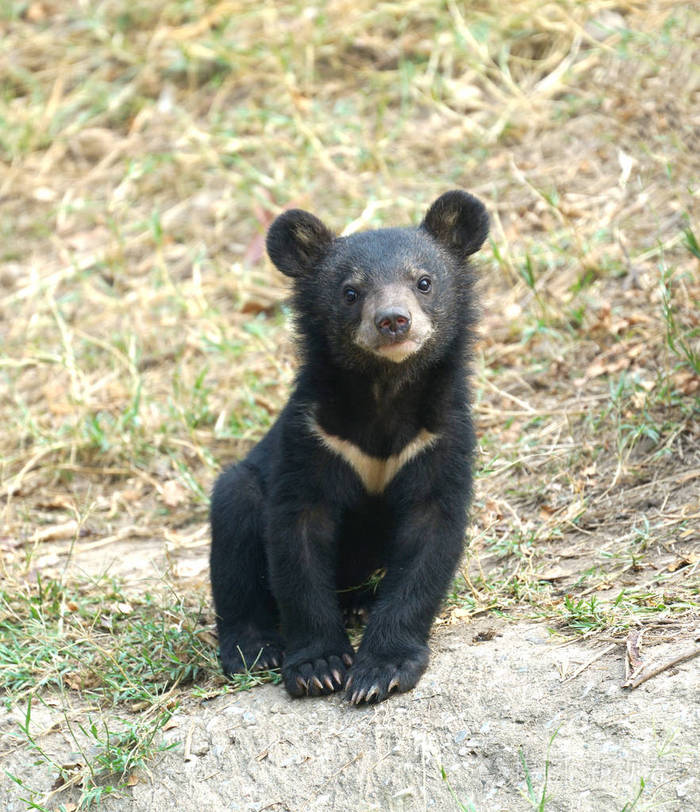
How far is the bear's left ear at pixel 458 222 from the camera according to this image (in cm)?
496

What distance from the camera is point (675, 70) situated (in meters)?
8.83

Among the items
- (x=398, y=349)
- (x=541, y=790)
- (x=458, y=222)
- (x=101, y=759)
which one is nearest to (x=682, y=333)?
(x=458, y=222)

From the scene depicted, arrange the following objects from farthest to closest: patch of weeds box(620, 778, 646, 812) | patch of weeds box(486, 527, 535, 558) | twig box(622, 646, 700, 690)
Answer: patch of weeds box(486, 527, 535, 558), twig box(622, 646, 700, 690), patch of weeds box(620, 778, 646, 812)

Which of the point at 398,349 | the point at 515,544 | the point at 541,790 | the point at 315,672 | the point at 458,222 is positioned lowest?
the point at 515,544

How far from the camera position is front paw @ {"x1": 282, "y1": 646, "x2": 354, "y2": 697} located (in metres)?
4.38

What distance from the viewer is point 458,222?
16.5 feet

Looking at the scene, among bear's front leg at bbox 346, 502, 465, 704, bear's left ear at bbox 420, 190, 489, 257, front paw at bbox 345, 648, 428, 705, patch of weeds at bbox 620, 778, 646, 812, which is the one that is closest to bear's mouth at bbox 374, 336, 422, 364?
bear's front leg at bbox 346, 502, 465, 704

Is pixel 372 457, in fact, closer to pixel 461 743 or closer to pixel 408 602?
pixel 408 602

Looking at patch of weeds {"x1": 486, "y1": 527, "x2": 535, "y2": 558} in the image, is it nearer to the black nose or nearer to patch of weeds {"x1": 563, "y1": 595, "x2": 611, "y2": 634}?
patch of weeds {"x1": 563, "y1": 595, "x2": 611, "y2": 634}

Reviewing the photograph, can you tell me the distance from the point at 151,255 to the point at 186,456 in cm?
276

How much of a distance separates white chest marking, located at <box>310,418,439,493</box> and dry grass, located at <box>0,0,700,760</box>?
2.29 feet

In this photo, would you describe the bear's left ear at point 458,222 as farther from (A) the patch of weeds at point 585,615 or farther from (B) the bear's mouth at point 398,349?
(A) the patch of weeds at point 585,615

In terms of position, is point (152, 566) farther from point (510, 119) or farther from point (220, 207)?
point (510, 119)

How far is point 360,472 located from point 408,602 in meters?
0.57
